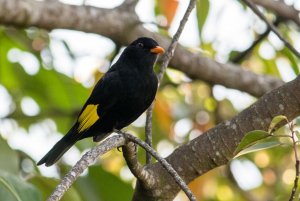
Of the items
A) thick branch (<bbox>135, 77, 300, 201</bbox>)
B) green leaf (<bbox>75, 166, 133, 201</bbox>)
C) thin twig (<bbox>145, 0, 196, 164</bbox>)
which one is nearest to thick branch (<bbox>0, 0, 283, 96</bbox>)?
green leaf (<bbox>75, 166, 133, 201</bbox>)

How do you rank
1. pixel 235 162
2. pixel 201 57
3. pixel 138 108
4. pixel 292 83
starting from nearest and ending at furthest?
pixel 292 83 < pixel 138 108 < pixel 201 57 < pixel 235 162

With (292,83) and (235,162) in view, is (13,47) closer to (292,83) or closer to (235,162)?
(235,162)

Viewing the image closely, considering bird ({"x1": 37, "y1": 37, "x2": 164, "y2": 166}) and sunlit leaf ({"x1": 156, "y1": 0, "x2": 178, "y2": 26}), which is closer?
bird ({"x1": 37, "y1": 37, "x2": 164, "y2": 166})

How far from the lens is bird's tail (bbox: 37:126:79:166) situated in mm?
3979

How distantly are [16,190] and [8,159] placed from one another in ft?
2.40

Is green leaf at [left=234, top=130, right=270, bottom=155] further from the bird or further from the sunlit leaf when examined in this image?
the sunlit leaf

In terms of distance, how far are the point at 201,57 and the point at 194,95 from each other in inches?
61.2

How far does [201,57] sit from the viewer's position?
190 inches

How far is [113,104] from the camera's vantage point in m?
4.09

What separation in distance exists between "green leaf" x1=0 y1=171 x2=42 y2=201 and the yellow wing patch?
3.06 feet

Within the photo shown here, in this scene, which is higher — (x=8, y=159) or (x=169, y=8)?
(x=169, y=8)

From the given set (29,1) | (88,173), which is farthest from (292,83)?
(29,1)

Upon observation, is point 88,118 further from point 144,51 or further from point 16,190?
point 16,190

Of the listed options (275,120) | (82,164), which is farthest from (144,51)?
(82,164)
